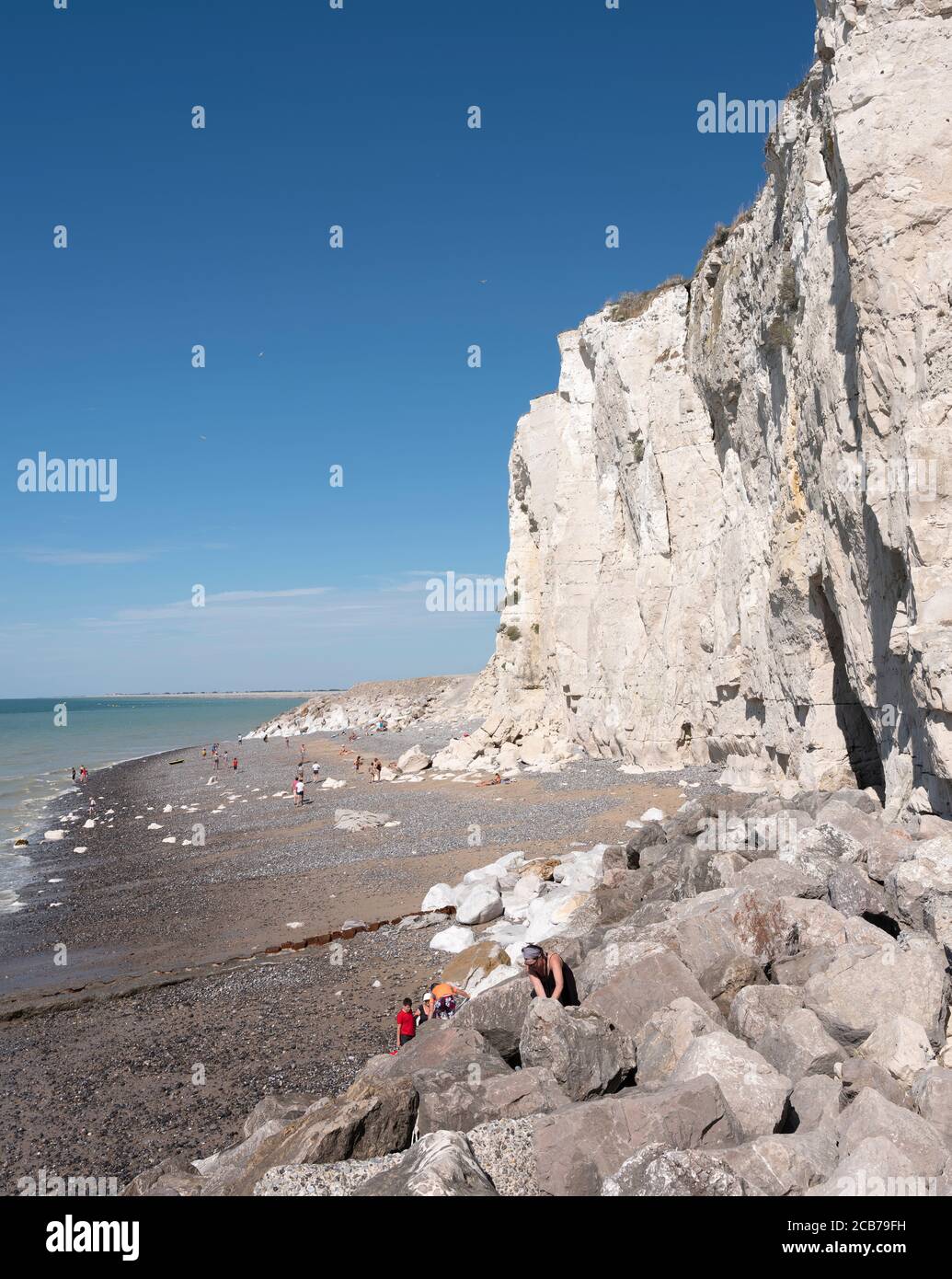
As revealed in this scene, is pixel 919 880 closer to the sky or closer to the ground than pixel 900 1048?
closer to the sky

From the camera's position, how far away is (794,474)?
17.2 metres

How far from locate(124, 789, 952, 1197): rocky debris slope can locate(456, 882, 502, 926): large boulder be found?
3727 millimetres

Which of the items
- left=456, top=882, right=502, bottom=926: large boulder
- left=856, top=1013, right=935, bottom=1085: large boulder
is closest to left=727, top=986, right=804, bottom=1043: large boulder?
left=856, top=1013, right=935, bottom=1085: large boulder

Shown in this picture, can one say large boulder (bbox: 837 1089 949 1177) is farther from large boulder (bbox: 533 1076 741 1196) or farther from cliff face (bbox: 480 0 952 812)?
cliff face (bbox: 480 0 952 812)

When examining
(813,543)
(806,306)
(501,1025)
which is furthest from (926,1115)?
(806,306)

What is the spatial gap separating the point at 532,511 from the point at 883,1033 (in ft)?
118

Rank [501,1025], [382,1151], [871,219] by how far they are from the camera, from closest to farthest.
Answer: [382,1151] < [501,1025] < [871,219]

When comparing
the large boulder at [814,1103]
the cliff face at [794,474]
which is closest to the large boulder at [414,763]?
the cliff face at [794,474]

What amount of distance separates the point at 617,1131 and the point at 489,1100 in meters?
1.18


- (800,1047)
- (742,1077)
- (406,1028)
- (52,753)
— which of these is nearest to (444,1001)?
(406,1028)

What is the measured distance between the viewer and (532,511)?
134 feet

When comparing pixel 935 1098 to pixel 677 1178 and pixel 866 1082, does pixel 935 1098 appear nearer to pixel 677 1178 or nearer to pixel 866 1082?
pixel 866 1082

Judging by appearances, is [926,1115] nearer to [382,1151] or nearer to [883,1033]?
[883,1033]

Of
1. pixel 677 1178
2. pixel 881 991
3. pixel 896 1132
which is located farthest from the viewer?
pixel 881 991
